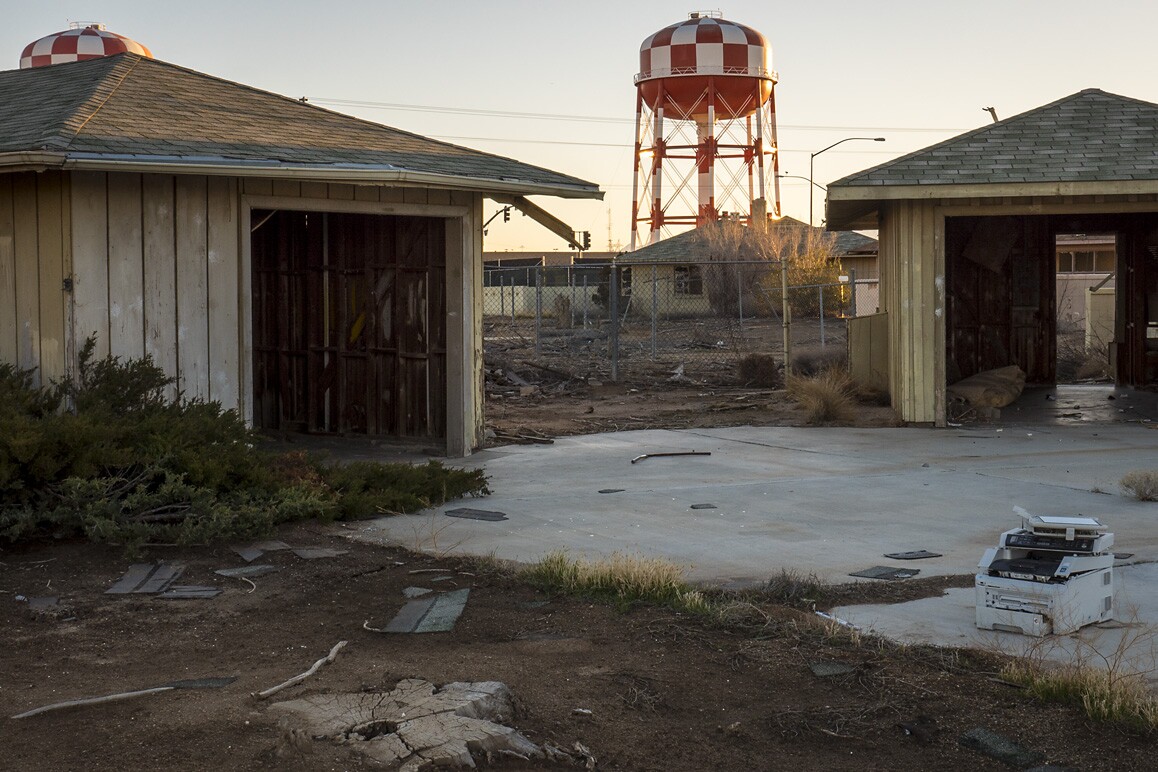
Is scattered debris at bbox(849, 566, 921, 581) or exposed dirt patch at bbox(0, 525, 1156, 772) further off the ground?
scattered debris at bbox(849, 566, 921, 581)

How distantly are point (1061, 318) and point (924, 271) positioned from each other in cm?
2706

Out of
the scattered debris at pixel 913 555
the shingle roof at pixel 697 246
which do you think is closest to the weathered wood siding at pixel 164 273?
the scattered debris at pixel 913 555

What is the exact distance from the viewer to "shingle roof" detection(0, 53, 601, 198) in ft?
34.3

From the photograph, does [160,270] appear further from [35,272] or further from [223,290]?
[35,272]

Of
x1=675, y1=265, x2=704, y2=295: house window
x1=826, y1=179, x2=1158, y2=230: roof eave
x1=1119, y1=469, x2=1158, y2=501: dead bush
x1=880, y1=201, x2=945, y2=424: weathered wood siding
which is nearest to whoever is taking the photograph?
x1=1119, y1=469, x2=1158, y2=501: dead bush

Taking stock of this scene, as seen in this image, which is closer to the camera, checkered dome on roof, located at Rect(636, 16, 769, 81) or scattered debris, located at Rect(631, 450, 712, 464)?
scattered debris, located at Rect(631, 450, 712, 464)

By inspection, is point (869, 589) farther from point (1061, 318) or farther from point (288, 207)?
point (1061, 318)

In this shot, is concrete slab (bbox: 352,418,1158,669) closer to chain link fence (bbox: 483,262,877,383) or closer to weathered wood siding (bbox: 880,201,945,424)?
weathered wood siding (bbox: 880,201,945,424)

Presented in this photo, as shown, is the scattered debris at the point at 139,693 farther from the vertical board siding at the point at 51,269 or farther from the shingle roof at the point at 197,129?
the vertical board siding at the point at 51,269

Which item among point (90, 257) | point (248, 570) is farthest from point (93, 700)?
point (90, 257)

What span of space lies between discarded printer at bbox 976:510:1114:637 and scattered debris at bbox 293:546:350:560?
411cm

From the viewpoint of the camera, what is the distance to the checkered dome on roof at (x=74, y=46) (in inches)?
1878

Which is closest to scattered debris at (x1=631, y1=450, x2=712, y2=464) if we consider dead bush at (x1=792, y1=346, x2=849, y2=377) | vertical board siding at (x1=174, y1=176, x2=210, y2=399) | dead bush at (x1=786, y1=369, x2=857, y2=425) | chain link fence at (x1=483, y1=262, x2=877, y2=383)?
dead bush at (x1=786, y1=369, x2=857, y2=425)

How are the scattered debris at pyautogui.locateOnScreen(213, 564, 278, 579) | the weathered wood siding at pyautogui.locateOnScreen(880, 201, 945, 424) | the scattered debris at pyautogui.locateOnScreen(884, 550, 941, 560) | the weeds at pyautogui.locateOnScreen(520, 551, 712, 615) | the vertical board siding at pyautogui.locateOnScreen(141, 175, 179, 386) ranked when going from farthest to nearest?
the weathered wood siding at pyautogui.locateOnScreen(880, 201, 945, 424) → the vertical board siding at pyautogui.locateOnScreen(141, 175, 179, 386) → the scattered debris at pyautogui.locateOnScreen(884, 550, 941, 560) → the scattered debris at pyautogui.locateOnScreen(213, 564, 278, 579) → the weeds at pyautogui.locateOnScreen(520, 551, 712, 615)
